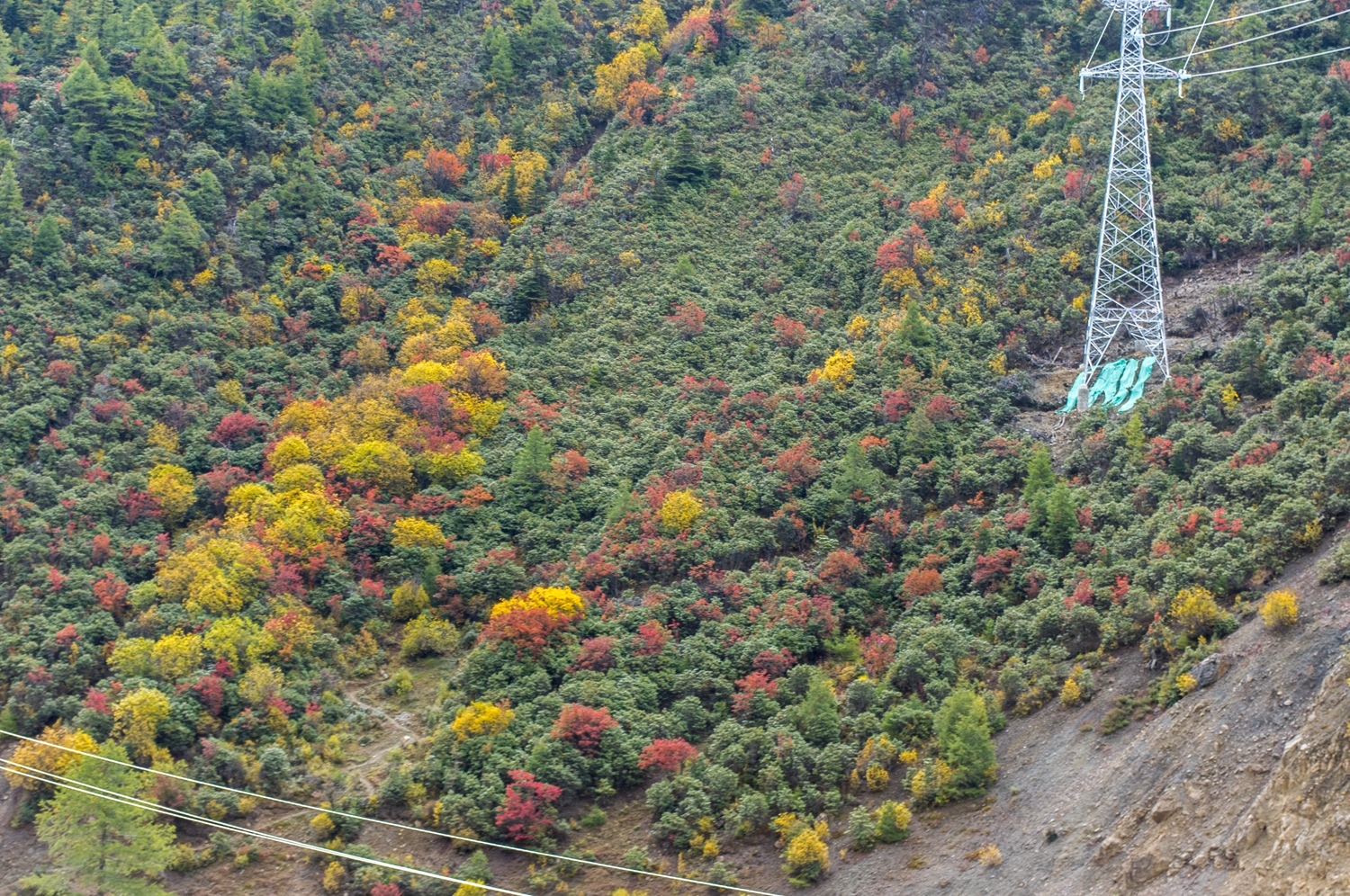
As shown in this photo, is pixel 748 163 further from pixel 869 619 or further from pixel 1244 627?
pixel 1244 627

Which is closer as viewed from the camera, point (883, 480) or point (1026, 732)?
point (1026, 732)

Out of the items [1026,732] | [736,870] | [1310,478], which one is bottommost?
[736,870]

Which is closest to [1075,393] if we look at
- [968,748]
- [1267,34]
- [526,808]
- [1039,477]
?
[1039,477]

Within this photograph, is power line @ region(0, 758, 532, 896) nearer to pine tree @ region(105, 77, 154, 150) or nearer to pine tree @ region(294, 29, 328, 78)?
pine tree @ region(105, 77, 154, 150)

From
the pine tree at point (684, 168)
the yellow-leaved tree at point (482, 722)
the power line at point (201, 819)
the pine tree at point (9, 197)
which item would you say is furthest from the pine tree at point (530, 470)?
the pine tree at point (9, 197)

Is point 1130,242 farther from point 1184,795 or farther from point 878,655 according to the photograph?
point 1184,795

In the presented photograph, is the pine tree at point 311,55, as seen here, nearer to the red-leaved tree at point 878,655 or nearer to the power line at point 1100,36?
the power line at point 1100,36

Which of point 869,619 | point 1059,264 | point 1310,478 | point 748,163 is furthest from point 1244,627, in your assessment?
point 748,163
